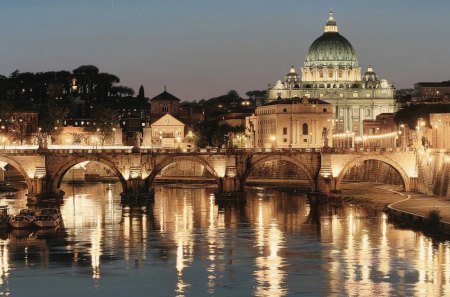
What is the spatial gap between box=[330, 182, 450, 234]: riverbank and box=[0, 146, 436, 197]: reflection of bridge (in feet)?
7.47

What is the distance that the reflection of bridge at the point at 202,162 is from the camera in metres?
101

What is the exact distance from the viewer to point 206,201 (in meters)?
100

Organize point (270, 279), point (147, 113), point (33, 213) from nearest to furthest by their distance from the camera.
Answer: point (270, 279) → point (33, 213) → point (147, 113)

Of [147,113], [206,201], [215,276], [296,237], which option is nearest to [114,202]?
[206,201]

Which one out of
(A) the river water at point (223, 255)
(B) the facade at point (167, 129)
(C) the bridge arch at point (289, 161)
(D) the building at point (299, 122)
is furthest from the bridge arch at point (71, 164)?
(D) the building at point (299, 122)

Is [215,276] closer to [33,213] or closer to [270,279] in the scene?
[270,279]

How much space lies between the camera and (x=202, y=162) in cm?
10550

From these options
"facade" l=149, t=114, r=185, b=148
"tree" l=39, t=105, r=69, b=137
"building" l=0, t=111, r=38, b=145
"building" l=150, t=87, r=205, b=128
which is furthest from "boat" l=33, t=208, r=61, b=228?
"building" l=150, t=87, r=205, b=128

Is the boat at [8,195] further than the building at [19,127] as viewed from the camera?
No

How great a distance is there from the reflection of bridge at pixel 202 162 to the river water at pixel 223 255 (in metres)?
9.91

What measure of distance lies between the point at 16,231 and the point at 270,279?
2451 centimetres

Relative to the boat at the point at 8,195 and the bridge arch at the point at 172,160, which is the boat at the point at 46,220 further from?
the bridge arch at the point at 172,160

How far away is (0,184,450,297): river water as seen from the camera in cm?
5584

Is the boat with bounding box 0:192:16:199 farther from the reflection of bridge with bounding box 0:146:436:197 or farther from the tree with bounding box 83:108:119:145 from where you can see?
the tree with bounding box 83:108:119:145
